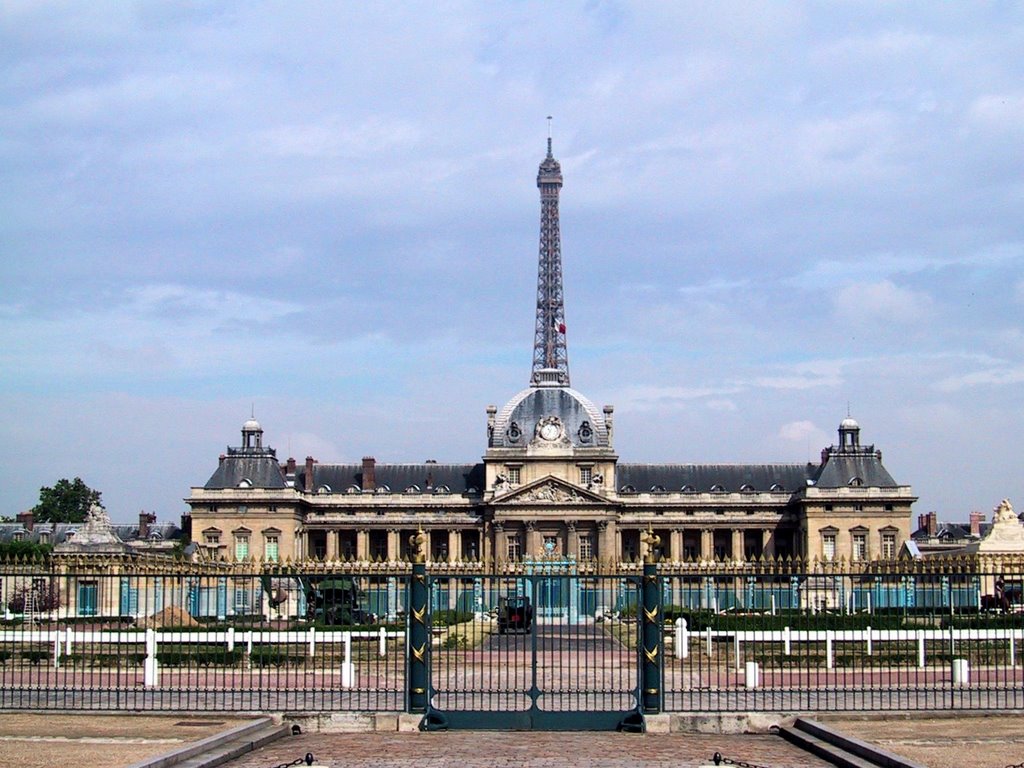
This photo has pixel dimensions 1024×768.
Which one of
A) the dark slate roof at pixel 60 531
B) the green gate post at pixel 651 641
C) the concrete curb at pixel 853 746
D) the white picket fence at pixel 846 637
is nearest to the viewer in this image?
the concrete curb at pixel 853 746

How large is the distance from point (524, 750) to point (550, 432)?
277 feet

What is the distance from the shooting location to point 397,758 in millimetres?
18562

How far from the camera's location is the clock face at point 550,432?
103562 millimetres

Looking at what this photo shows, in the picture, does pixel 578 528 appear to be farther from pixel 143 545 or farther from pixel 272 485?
pixel 143 545

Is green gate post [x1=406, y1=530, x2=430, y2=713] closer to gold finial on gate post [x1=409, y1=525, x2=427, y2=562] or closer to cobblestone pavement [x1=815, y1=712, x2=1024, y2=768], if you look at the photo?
gold finial on gate post [x1=409, y1=525, x2=427, y2=562]

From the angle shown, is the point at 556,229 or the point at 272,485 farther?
the point at 556,229

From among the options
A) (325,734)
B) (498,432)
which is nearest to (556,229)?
(498,432)

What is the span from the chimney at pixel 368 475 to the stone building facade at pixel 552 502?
10cm

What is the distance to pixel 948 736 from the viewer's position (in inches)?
789

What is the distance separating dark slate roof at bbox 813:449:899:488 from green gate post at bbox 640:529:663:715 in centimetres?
8144

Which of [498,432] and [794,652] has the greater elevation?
[498,432]

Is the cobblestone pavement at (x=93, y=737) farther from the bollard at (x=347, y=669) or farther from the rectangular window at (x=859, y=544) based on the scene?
the rectangular window at (x=859, y=544)

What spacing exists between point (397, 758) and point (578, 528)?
3347 inches

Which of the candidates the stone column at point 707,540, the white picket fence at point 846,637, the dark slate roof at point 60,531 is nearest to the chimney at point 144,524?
the dark slate roof at point 60,531
